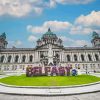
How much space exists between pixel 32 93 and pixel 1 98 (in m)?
3.59

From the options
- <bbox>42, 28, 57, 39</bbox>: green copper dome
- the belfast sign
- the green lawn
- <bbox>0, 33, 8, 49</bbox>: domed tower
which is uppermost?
<bbox>42, 28, 57, 39</bbox>: green copper dome

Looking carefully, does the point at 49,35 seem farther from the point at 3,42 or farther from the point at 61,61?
the point at 3,42

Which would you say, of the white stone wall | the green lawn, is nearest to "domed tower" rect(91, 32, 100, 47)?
the white stone wall

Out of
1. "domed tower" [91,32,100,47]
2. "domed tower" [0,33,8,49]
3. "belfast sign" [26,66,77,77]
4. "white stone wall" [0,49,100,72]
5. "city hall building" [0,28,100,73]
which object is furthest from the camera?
"domed tower" [0,33,8,49]

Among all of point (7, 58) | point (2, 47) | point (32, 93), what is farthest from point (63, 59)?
point (32, 93)

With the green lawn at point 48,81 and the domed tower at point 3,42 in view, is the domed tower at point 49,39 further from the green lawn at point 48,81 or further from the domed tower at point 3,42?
the green lawn at point 48,81

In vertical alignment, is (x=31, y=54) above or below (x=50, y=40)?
below

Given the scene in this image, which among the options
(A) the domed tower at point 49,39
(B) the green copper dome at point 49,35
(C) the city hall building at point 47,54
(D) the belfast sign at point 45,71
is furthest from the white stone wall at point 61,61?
(D) the belfast sign at point 45,71

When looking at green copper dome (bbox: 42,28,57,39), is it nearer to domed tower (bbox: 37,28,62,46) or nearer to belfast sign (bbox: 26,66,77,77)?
domed tower (bbox: 37,28,62,46)

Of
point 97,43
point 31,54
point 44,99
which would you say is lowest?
point 44,99

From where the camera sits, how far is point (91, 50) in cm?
10525

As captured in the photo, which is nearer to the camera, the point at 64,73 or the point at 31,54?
the point at 64,73

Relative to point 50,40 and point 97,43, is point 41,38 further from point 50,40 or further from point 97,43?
point 97,43

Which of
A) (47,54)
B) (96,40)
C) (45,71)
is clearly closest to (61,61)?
(47,54)
